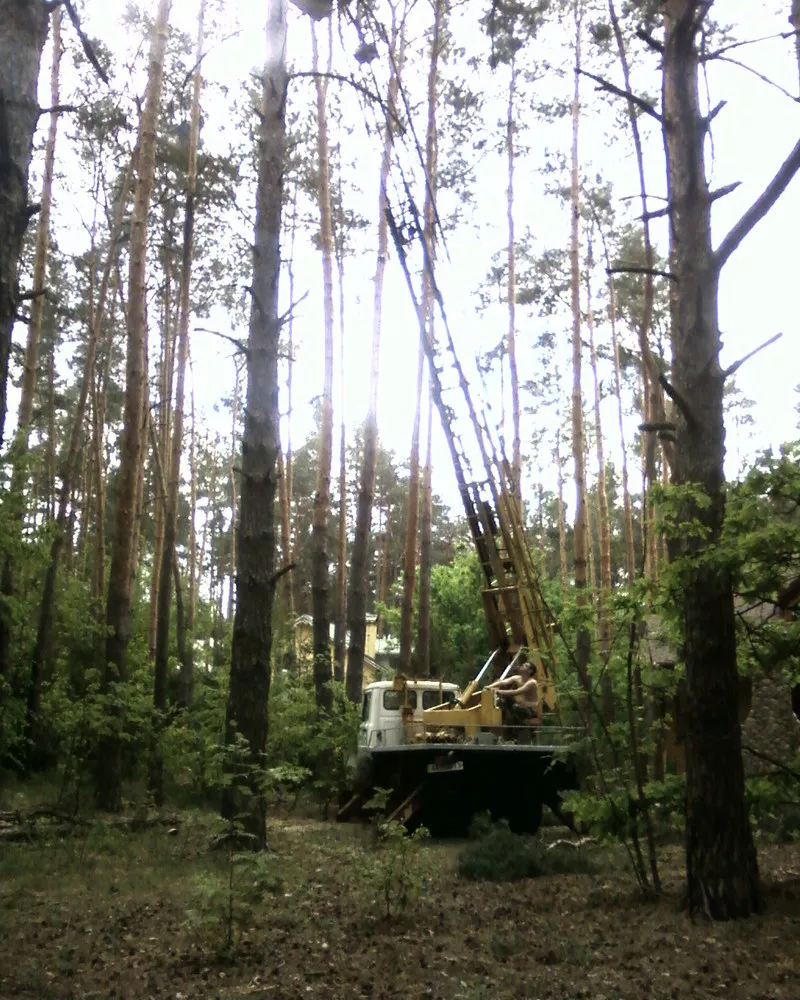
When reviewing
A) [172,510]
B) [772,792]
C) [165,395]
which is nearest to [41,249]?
[172,510]

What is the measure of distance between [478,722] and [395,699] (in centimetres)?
190

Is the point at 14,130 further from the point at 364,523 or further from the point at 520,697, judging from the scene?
the point at 364,523

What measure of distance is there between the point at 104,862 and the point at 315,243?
18.7 meters

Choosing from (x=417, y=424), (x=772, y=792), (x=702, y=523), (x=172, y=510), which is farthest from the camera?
(x=417, y=424)

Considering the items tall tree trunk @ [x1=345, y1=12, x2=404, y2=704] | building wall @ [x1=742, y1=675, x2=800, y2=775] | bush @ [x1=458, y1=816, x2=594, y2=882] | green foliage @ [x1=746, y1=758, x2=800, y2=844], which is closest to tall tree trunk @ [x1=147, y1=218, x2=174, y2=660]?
tall tree trunk @ [x1=345, y1=12, x2=404, y2=704]

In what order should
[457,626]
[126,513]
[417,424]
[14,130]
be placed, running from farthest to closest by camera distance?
[457,626] < [417,424] < [126,513] < [14,130]

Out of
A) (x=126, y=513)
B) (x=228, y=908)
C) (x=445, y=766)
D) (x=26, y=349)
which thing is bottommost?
(x=228, y=908)

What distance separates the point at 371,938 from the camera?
6.53m

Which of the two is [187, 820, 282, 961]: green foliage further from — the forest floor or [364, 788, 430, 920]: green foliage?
[364, 788, 430, 920]: green foliage

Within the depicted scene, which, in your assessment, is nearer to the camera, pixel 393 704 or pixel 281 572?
pixel 281 572

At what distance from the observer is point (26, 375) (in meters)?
17.8

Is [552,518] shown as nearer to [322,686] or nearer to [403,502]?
[403,502]

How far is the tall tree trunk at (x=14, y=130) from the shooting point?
4676 millimetres

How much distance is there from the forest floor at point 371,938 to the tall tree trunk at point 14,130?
314cm
